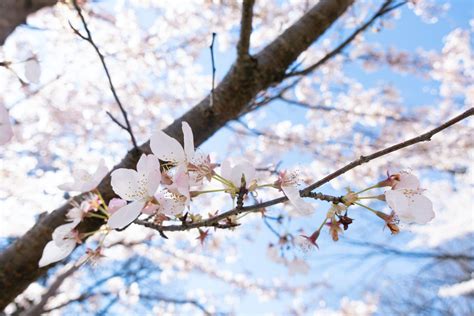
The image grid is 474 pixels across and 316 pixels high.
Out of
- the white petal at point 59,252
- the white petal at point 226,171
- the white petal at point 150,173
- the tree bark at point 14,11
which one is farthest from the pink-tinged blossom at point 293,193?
the tree bark at point 14,11

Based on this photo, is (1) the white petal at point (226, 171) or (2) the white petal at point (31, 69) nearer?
(1) the white petal at point (226, 171)

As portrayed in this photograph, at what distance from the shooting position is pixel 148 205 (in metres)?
0.73

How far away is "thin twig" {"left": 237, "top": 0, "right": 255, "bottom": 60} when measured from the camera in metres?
1.39

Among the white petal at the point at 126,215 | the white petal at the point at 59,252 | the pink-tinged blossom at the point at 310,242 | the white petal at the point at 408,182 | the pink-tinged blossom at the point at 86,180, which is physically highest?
the white petal at the point at 408,182

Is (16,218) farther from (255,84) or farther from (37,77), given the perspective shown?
(255,84)

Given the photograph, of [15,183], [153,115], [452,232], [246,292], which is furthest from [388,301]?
[15,183]

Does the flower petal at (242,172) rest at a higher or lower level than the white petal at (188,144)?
lower

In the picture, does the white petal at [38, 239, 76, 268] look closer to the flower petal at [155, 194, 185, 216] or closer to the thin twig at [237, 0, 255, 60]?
the flower petal at [155, 194, 185, 216]

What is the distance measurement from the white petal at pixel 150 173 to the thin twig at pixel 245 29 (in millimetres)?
891

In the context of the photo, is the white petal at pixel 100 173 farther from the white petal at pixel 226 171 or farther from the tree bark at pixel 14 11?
the tree bark at pixel 14 11

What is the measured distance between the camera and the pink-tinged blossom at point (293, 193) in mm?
658

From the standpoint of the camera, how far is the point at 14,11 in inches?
56.9

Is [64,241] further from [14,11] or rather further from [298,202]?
[14,11]

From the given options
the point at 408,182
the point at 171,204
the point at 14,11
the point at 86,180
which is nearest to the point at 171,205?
the point at 171,204
